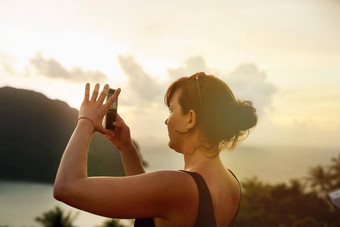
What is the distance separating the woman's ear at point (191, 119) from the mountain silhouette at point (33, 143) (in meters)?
56.0

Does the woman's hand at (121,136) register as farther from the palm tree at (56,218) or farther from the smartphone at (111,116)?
the palm tree at (56,218)

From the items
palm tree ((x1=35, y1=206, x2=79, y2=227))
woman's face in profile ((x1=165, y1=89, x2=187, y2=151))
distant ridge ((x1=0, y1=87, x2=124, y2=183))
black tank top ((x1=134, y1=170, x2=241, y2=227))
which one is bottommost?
black tank top ((x1=134, y1=170, x2=241, y2=227))

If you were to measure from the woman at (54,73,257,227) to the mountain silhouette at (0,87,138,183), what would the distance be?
55945mm

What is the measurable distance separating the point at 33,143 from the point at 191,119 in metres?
78.1

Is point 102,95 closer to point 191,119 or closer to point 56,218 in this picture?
point 191,119

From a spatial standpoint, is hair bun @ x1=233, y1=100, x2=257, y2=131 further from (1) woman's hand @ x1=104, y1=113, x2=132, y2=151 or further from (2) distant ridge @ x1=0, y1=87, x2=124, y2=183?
(2) distant ridge @ x1=0, y1=87, x2=124, y2=183

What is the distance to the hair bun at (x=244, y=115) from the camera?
2031 mm

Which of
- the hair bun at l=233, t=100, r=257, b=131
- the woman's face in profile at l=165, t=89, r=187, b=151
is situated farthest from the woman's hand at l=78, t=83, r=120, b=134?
the hair bun at l=233, t=100, r=257, b=131

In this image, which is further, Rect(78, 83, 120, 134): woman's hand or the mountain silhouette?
the mountain silhouette

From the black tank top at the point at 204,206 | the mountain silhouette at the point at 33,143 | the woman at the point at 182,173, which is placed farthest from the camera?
the mountain silhouette at the point at 33,143

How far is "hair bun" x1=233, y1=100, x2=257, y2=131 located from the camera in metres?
2.03

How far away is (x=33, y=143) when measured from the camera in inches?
2948

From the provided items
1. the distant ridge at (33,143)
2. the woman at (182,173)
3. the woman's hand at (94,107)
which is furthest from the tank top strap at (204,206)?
the distant ridge at (33,143)

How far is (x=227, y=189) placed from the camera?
202 centimetres
